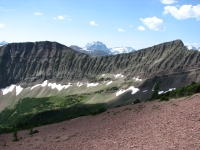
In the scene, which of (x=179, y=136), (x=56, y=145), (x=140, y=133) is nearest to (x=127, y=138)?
(x=140, y=133)

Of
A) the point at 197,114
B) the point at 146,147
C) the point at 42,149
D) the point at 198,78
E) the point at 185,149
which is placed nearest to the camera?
the point at 185,149

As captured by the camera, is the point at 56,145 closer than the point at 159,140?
No

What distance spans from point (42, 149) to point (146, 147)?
1591 centimetres

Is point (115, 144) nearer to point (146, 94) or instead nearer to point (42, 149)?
point (42, 149)

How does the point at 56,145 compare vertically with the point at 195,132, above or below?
below

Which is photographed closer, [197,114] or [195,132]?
Result: [195,132]

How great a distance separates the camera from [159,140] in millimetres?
21938

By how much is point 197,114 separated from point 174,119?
2779mm

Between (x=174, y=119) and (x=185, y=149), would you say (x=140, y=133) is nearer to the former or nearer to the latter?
(x=174, y=119)

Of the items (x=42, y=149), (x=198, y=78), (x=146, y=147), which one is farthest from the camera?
(x=198, y=78)

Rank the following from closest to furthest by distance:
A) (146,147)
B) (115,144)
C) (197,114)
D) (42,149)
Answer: (146,147), (115,144), (197,114), (42,149)

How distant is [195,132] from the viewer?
2128cm

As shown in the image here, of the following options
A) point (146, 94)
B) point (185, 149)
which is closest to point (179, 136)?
point (185, 149)

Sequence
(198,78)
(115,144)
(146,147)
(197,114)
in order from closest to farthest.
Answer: (146,147) < (115,144) < (197,114) < (198,78)
